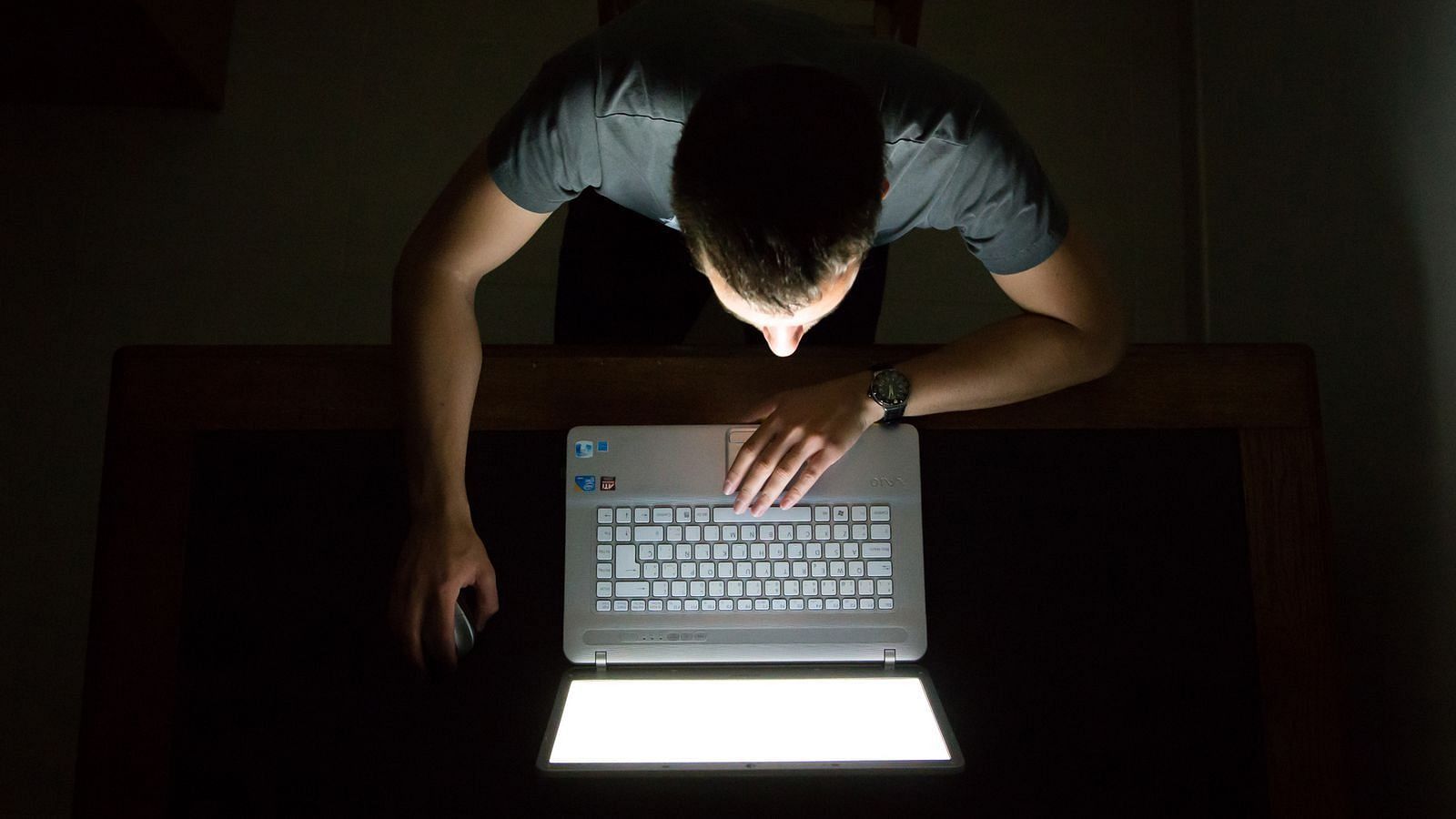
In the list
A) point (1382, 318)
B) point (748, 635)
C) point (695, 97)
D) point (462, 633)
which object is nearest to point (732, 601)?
point (748, 635)

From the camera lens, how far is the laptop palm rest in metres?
0.87

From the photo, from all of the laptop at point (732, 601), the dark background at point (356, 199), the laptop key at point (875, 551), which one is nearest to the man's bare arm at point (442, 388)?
the laptop at point (732, 601)

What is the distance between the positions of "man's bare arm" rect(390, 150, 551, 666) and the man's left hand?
290mm

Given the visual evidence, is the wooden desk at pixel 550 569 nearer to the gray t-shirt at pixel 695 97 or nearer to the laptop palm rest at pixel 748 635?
the laptop palm rest at pixel 748 635

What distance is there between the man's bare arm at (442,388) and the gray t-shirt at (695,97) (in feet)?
0.21

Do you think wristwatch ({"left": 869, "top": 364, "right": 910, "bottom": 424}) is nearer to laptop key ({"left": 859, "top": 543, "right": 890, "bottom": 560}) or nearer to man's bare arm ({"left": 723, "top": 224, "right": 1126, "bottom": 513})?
man's bare arm ({"left": 723, "top": 224, "right": 1126, "bottom": 513})

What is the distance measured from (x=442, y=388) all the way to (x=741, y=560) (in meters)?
0.38

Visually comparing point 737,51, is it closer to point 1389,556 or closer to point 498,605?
Result: point 498,605

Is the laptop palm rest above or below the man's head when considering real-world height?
below

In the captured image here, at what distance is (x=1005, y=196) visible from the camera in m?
0.90

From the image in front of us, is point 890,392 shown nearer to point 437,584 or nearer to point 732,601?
point 732,601

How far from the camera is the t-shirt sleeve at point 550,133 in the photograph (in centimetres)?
86

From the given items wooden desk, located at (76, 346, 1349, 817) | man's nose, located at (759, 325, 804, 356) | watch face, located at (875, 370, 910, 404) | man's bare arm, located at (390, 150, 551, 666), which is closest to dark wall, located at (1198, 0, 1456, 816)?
wooden desk, located at (76, 346, 1349, 817)

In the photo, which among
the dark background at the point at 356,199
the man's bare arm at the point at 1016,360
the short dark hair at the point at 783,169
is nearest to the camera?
the short dark hair at the point at 783,169
